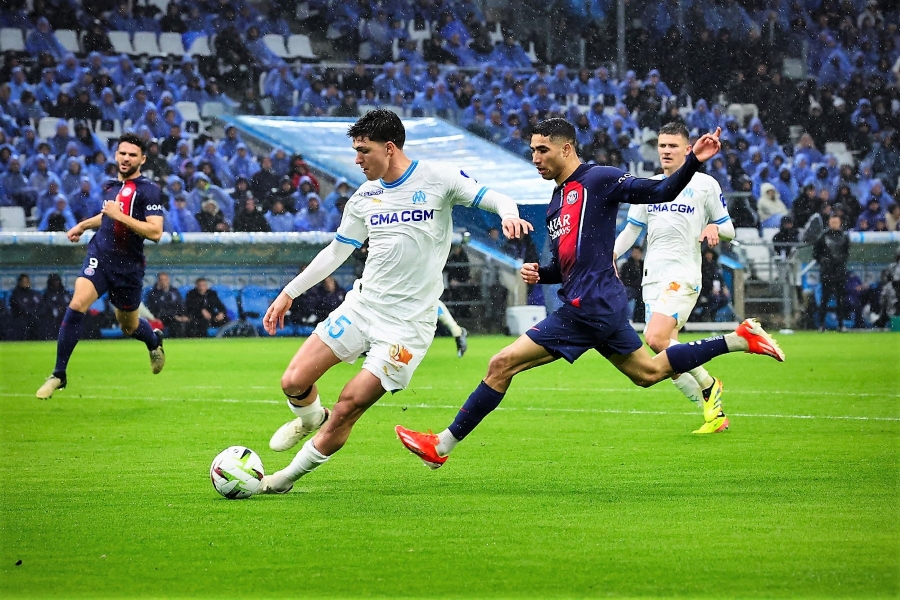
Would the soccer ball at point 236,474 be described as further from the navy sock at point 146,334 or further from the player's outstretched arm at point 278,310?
the navy sock at point 146,334

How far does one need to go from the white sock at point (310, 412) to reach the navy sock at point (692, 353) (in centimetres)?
224

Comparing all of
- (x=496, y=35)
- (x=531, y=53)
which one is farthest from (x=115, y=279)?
(x=496, y=35)

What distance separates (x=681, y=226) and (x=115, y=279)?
17.1ft

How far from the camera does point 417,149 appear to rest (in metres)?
26.6

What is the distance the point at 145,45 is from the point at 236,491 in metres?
23.6

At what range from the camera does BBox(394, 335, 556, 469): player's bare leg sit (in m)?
6.79

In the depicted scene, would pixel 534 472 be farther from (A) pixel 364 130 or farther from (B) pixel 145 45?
(B) pixel 145 45

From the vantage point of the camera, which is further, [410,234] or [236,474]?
[410,234]

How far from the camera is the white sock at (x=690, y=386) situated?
9.48 meters

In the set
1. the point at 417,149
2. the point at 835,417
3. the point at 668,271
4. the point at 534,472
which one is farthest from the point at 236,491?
the point at 417,149

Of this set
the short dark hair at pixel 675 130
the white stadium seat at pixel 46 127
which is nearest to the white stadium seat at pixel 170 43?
the white stadium seat at pixel 46 127

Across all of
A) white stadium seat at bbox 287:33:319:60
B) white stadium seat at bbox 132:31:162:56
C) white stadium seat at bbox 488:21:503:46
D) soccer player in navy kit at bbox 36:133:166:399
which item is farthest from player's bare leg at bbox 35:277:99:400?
white stadium seat at bbox 488:21:503:46

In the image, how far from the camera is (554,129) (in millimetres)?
6922

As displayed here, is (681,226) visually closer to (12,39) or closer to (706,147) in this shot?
(706,147)
